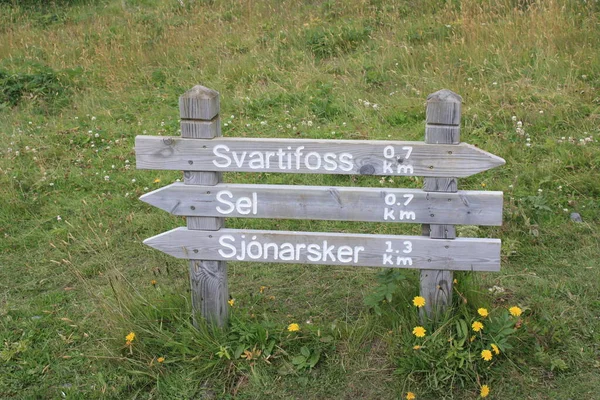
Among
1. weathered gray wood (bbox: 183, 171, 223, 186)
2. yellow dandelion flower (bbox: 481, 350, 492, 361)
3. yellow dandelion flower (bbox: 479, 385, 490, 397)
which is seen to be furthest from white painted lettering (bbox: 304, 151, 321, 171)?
yellow dandelion flower (bbox: 479, 385, 490, 397)

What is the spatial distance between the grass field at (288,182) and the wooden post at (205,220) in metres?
0.16

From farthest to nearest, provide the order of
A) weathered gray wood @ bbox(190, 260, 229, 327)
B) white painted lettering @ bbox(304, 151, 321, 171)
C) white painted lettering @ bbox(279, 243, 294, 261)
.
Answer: weathered gray wood @ bbox(190, 260, 229, 327) < white painted lettering @ bbox(279, 243, 294, 261) < white painted lettering @ bbox(304, 151, 321, 171)

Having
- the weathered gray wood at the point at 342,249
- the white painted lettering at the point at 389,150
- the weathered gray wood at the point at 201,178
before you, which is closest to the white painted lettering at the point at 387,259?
the weathered gray wood at the point at 342,249

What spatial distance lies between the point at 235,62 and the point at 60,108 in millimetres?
2324

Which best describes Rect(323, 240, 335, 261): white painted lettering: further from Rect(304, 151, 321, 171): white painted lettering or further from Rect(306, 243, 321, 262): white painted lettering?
Rect(304, 151, 321, 171): white painted lettering

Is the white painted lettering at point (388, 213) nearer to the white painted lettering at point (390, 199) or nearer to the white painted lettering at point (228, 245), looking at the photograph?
the white painted lettering at point (390, 199)

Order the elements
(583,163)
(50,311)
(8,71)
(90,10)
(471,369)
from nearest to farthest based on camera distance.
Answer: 1. (471,369)
2. (50,311)
3. (583,163)
4. (8,71)
5. (90,10)

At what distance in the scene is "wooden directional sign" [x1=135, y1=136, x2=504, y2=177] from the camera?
3.68 m

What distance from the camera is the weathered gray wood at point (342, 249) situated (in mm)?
3795

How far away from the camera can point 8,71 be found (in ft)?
29.9

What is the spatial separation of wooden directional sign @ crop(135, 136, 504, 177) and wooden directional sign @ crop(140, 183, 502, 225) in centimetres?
12

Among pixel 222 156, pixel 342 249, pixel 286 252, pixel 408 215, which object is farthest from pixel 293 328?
pixel 222 156

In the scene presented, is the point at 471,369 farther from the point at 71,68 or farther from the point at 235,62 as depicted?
the point at 71,68

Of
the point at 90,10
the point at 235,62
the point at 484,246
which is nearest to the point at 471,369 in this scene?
the point at 484,246
